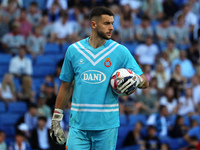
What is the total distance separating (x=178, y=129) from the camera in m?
12.2

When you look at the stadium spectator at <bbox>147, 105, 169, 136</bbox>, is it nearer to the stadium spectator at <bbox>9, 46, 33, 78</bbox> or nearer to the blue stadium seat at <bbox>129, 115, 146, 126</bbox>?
the blue stadium seat at <bbox>129, 115, 146, 126</bbox>

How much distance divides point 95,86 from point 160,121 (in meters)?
7.11

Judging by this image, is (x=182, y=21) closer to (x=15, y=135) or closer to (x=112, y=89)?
(x=15, y=135)

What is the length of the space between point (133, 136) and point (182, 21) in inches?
272

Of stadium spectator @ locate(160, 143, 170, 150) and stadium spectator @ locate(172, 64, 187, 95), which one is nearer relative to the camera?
stadium spectator @ locate(160, 143, 170, 150)

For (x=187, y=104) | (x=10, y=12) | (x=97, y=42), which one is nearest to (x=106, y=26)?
(x=97, y=42)

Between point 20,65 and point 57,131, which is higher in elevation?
point 20,65

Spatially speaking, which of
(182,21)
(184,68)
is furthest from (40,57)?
(182,21)

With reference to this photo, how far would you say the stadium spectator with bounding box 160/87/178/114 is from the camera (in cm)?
1322

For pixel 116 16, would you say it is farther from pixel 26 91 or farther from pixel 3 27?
pixel 26 91

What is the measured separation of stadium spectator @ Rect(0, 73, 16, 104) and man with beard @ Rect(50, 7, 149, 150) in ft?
23.4

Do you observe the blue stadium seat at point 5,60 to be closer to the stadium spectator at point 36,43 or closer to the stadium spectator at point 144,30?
the stadium spectator at point 36,43

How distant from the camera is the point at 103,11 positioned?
542cm

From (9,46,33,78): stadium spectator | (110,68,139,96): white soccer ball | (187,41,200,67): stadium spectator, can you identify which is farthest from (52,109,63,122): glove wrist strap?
(187,41,200,67): stadium spectator
